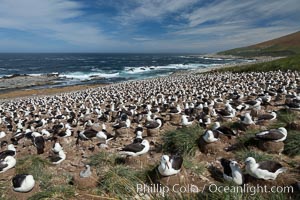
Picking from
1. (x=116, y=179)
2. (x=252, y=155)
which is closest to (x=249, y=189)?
(x=252, y=155)

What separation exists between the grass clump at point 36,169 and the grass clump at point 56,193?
670mm

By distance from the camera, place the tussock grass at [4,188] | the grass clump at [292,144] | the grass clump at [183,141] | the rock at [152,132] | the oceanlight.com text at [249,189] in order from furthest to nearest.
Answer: the rock at [152,132] < the grass clump at [183,141] < the grass clump at [292,144] < the tussock grass at [4,188] < the oceanlight.com text at [249,189]

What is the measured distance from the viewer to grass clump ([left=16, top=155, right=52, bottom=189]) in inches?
283

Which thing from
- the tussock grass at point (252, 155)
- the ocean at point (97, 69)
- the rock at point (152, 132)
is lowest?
the ocean at point (97, 69)

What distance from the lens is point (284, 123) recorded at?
28.2ft

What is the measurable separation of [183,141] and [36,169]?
446cm

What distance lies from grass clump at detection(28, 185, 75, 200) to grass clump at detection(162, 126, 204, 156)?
3.13 meters

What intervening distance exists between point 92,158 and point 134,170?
172 cm

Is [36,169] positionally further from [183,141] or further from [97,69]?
[97,69]

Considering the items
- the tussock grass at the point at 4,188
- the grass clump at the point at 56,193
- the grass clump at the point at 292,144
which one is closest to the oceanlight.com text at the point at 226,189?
the grass clump at the point at 56,193

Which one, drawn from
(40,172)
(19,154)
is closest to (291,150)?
(40,172)

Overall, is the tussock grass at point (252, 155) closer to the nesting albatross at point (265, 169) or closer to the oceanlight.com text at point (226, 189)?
the nesting albatross at point (265, 169)

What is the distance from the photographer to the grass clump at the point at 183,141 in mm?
7938

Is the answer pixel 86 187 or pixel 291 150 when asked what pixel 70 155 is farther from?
pixel 291 150
